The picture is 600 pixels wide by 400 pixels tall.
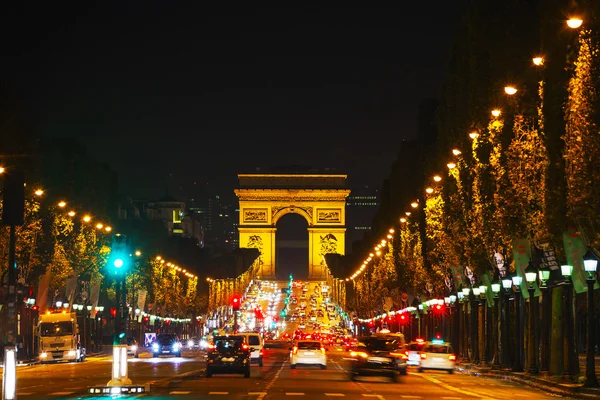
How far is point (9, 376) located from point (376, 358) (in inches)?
854

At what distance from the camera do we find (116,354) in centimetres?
3269

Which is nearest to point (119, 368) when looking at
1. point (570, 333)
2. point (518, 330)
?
point (570, 333)

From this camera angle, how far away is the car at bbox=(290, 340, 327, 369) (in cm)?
5622

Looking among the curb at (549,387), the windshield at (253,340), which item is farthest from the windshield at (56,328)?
the curb at (549,387)

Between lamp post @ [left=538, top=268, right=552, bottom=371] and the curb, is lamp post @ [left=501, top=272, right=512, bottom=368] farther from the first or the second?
lamp post @ [left=538, top=268, right=552, bottom=371]

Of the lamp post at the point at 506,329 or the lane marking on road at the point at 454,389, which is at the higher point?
the lamp post at the point at 506,329

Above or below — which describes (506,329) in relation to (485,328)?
below

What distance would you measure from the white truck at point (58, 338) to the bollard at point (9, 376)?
4914 centimetres

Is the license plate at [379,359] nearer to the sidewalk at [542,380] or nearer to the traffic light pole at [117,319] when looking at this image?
the sidewalk at [542,380]

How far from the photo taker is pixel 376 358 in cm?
4347

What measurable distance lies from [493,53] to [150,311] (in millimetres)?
72989

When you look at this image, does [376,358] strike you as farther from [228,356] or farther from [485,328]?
[485,328]

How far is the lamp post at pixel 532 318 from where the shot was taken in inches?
1882

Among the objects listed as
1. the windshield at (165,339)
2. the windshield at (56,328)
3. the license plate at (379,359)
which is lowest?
the license plate at (379,359)
